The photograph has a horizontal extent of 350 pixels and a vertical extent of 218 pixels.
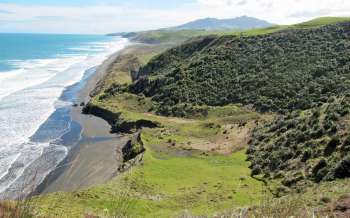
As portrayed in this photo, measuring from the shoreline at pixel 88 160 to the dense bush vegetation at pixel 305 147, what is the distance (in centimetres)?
1225

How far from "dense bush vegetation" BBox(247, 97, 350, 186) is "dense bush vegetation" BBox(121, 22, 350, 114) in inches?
395

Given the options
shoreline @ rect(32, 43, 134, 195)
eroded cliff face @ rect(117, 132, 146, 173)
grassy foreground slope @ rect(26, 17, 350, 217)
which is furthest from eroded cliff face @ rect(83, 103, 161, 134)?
eroded cliff face @ rect(117, 132, 146, 173)

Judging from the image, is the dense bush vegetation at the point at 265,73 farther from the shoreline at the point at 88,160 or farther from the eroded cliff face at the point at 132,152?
the eroded cliff face at the point at 132,152

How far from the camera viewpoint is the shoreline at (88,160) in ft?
112

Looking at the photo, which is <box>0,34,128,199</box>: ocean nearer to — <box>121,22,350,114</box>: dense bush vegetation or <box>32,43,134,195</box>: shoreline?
<box>32,43,134,195</box>: shoreline

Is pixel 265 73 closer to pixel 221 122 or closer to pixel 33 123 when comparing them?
pixel 221 122

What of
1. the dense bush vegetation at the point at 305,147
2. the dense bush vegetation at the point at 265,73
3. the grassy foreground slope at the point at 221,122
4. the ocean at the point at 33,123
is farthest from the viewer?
the dense bush vegetation at the point at 265,73

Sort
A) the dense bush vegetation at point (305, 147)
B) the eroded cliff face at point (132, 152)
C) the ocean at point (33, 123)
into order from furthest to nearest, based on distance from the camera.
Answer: the eroded cliff face at point (132, 152) < the ocean at point (33, 123) < the dense bush vegetation at point (305, 147)

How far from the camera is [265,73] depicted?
62.1 metres

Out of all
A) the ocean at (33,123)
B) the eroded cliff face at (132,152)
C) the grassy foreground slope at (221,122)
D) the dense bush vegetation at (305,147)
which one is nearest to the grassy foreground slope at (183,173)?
the grassy foreground slope at (221,122)

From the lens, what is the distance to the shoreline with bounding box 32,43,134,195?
1342 inches

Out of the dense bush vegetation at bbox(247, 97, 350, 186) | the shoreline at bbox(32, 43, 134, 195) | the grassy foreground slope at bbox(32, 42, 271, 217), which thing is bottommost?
the shoreline at bbox(32, 43, 134, 195)

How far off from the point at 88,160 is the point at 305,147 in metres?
18.7

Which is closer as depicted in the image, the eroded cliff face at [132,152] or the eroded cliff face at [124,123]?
the eroded cliff face at [132,152]
